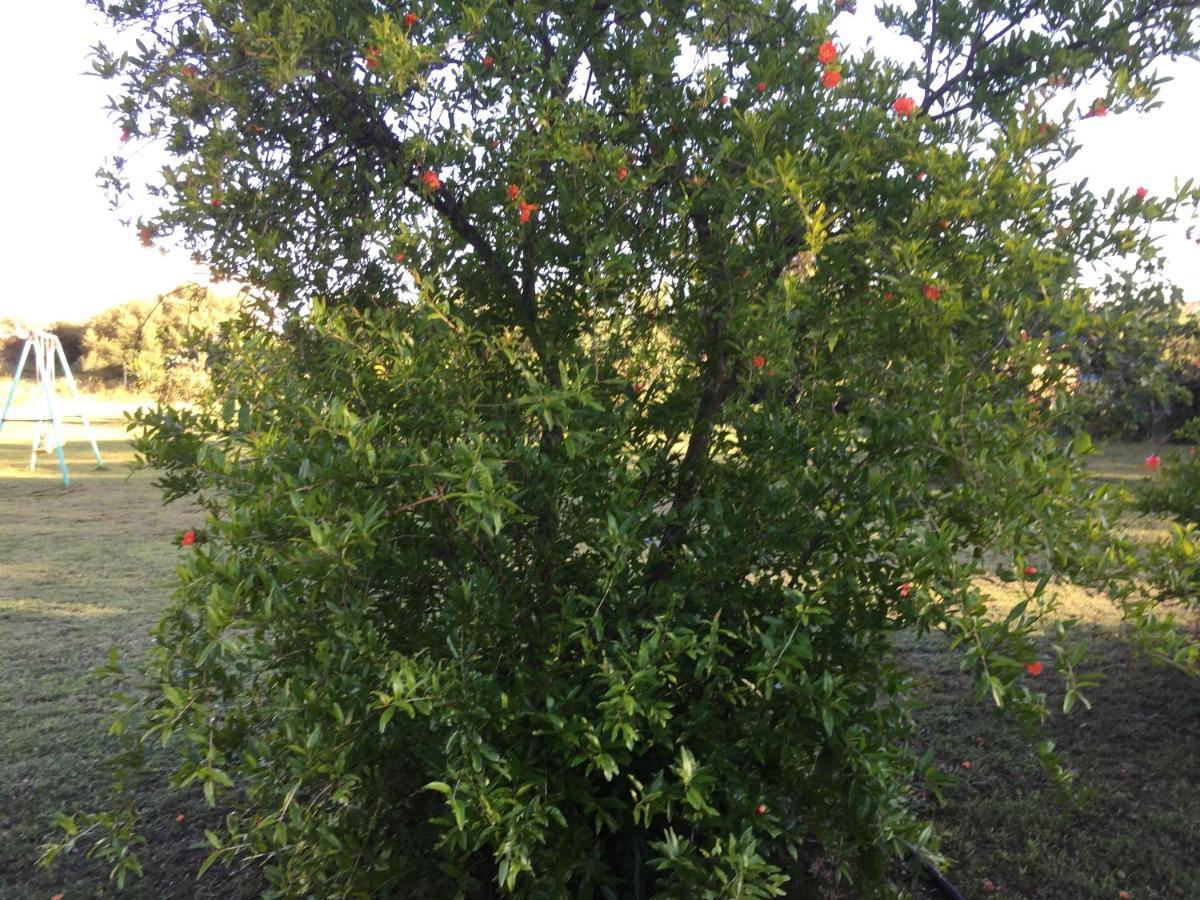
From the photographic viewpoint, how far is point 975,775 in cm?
379

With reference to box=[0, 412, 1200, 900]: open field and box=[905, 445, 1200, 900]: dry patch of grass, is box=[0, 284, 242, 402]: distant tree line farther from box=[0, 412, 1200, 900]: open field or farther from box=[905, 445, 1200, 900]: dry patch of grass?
box=[905, 445, 1200, 900]: dry patch of grass

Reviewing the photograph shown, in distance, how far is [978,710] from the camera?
445 cm

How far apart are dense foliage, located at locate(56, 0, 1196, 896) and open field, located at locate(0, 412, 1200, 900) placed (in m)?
0.53

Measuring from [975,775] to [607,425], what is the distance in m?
2.42

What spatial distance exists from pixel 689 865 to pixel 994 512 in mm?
934

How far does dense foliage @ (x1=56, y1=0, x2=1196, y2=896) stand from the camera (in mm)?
1959

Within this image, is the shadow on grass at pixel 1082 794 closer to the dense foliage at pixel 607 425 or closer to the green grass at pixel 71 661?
the dense foliage at pixel 607 425

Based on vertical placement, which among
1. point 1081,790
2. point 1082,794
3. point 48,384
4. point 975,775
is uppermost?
point 1082,794

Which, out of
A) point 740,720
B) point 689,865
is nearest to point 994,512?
point 740,720

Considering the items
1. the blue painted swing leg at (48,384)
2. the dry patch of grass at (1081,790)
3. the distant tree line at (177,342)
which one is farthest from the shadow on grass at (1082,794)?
the blue painted swing leg at (48,384)

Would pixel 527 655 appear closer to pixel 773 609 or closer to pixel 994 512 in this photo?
pixel 773 609

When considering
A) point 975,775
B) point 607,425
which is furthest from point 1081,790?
point 607,425

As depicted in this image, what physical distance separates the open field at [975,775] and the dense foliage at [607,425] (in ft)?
1.74

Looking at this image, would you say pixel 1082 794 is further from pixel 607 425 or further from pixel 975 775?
pixel 975 775
